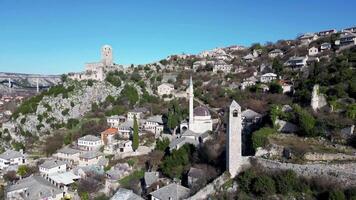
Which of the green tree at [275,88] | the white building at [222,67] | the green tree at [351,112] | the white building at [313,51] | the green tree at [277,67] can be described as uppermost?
the white building at [313,51]

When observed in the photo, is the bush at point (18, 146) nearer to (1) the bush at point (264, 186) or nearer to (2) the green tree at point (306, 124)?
(1) the bush at point (264, 186)

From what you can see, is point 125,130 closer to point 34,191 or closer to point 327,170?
point 34,191

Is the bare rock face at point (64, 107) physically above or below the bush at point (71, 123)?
above

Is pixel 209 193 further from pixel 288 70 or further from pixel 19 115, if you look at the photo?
pixel 19 115

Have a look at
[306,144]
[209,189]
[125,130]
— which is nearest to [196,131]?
[125,130]

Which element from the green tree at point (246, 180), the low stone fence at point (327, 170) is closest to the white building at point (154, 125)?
the green tree at point (246, 180)

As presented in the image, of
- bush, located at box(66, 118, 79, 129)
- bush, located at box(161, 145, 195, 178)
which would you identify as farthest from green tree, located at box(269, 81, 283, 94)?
bush, located at box(66, 118, 79, 129)

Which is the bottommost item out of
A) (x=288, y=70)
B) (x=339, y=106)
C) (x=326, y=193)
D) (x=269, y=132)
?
(x=326, y=193)

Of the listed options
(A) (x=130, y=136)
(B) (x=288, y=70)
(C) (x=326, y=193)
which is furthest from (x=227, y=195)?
(B) (x=288, y=70)
